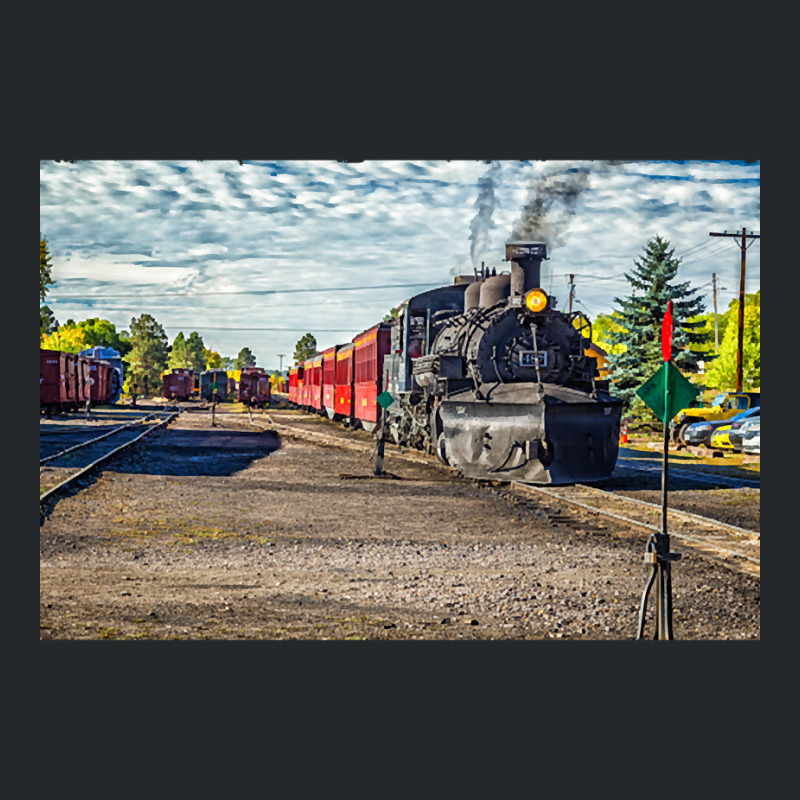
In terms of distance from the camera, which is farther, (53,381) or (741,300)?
(53,381)

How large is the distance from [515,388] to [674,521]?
12.1 feet

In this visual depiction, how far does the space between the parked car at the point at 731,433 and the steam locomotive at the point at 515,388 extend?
28.2 feet

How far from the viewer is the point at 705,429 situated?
80.3 ft

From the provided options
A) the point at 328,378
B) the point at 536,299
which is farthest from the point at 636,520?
the point at 328,378

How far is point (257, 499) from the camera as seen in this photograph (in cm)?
1356

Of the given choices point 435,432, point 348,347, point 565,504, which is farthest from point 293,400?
point 565,504

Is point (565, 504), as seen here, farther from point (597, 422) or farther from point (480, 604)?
point (480, 604)

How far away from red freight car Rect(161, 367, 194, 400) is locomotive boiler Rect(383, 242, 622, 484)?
98.2 ft

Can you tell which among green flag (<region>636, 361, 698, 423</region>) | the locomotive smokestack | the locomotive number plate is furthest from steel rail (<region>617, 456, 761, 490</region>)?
green flag (<region>636, 361, 698, 423</region>)

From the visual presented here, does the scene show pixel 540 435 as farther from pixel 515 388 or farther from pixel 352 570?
pixel 352 570

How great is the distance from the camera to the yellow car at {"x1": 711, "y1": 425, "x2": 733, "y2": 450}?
2313 cm

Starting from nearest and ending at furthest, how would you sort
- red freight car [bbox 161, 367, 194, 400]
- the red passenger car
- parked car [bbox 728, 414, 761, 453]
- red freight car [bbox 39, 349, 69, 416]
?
parked car [bbox 728, 414, 761, 453], red freight car [bbox 39, 349, 69, 416], the red passenger car, red freight car [bbox 161, 367, 194, 400]

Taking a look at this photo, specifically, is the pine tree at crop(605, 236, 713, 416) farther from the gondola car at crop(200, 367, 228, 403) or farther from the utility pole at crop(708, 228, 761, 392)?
the gondola car at crop(200, 367, 228, 403)

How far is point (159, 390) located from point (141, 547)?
37.3m
